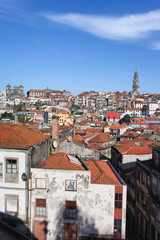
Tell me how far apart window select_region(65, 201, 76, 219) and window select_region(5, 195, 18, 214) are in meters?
3.75

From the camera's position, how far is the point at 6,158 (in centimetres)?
1612

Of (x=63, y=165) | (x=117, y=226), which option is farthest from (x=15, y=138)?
(x=117, y=226)

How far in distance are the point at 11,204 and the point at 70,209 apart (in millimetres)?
4366

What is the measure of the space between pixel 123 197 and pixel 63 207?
14.3 ft

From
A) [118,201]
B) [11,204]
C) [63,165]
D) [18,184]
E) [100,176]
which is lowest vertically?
[11,204]

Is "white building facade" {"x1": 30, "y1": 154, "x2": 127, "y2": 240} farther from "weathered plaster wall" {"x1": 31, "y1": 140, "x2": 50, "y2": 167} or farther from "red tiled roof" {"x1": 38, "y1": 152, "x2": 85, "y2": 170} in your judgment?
"weathered plaster wall" {"x1": 31, "y1": 140, "x2": 50, "y2": 167}

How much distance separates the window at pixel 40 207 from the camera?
16.0 metres

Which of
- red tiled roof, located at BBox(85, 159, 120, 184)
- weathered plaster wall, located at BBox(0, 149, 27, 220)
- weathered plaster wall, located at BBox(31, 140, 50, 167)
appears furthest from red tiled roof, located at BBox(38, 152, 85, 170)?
weathered plaster wall, located at BBox(0, 149, 27, 220)

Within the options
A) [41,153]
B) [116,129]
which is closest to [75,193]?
[41,153]

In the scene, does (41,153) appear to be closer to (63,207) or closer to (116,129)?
(63,207)

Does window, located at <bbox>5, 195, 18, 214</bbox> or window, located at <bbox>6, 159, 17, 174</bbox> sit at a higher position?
window, located at <bbox>6, 159, 17, 174</bbox>

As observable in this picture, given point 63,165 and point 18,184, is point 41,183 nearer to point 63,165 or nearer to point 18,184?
point 18,184

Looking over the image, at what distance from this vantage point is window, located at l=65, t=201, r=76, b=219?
619 inches

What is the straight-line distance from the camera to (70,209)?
51.7 ft
